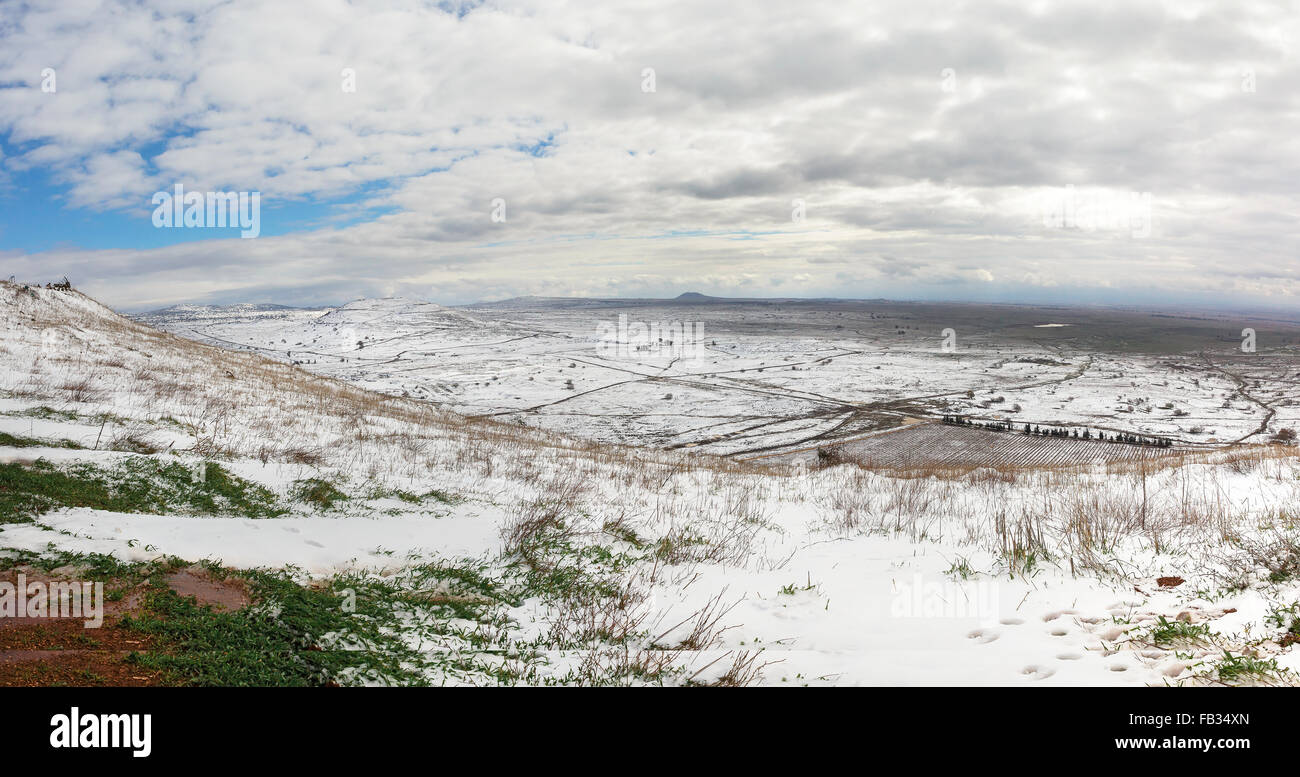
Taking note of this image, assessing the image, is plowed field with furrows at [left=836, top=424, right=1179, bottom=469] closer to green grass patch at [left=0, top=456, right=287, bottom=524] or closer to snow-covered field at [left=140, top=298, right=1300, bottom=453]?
snow-covered field at [left=140, top=298, right=1300, bottom=453]

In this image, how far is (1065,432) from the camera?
38.3 metres

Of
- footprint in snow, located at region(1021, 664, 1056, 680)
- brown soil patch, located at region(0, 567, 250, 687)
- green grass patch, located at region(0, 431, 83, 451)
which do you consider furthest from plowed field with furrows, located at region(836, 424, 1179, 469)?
brown soil patch, located at region(0, 567, 250, 687)

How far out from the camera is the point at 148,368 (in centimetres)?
1864

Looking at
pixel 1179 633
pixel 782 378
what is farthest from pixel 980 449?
pixel 1179 633

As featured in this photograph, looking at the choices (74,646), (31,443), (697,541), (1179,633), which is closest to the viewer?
(74,646)

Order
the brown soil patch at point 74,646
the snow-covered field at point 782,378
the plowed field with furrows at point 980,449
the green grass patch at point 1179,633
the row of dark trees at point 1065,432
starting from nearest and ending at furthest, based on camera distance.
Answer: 1. the brown soil patch at point 74,646
2. the green grass patch at point 1179,633
3. the plowed field with furrows at point 980,449
4. the row of dark trees at point 1065,432
5. the snow-covered field at point 782,378

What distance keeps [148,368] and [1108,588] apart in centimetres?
2392

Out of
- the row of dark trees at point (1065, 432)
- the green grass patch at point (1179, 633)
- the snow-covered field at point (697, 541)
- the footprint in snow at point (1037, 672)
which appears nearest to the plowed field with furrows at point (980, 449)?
the row of dark trees at point (1065, 432)

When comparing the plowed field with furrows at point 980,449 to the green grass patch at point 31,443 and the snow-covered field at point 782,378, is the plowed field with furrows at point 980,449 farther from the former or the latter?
the green grass patch at point 31,443

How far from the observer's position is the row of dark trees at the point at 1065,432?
36.8 metres

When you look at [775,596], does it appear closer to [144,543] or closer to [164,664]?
[164,664]

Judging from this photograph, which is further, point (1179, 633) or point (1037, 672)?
point (1179, 633)

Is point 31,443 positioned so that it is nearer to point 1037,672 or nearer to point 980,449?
point 1037,672

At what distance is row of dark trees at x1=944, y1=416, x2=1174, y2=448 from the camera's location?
1447 inches
